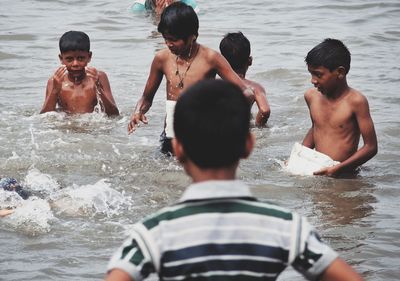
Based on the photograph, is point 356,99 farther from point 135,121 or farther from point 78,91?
point 78,91

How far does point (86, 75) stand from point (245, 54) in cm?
154

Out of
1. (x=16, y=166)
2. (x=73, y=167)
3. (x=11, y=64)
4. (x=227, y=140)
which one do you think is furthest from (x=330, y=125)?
(x=11, y=64)

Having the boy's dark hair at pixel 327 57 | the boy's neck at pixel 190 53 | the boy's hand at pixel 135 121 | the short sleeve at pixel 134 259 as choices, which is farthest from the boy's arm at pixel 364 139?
the short sleeve at pixel 134 259

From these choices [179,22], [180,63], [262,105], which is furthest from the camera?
[262,105]

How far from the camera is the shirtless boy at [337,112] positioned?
18.8 ft

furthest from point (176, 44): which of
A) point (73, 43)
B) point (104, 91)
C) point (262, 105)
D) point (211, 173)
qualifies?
point (211, 173)

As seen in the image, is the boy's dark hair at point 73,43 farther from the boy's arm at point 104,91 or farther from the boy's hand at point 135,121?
the boy's hand at point 135,121

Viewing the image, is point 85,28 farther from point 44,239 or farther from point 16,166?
point 44,239

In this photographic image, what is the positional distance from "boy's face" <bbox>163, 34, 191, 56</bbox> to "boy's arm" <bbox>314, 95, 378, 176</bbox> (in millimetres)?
1237

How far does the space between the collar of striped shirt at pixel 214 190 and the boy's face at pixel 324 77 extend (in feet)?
12.0

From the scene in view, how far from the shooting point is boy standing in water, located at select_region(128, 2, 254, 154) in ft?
18.9

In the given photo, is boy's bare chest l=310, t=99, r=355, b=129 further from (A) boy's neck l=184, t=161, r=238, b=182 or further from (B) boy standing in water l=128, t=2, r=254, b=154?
(A) boy's neck l=184, t=161, r=238, b=182

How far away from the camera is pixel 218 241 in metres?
2.18

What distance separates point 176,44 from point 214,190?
3731 millimetres
